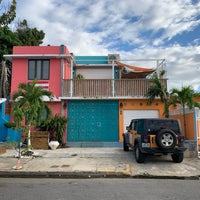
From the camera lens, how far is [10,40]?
1995 cm

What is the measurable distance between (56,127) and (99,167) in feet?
19.4

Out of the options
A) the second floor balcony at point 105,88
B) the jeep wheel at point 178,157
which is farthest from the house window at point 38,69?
the jeep wheel at point 178,157

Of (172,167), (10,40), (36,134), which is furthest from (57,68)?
(172,167)

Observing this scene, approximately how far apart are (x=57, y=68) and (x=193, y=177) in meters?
10.8

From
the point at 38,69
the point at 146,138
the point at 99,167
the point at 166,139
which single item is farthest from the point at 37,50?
the point at 166,139

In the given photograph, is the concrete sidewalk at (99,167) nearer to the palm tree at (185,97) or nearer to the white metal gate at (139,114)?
the palm tree at (185,97)

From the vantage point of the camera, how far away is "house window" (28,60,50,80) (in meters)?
15.2

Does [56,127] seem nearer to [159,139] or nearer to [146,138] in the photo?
[146,138]

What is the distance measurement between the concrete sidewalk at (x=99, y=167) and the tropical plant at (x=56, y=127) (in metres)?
3.23

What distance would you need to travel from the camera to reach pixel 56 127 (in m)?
13.7

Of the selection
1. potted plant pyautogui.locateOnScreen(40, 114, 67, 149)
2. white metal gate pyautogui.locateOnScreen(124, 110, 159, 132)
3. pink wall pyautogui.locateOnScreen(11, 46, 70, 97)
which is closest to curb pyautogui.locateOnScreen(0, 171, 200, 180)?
potted plant pyautogui.locateOnScreen(40, 114, 67, 149)

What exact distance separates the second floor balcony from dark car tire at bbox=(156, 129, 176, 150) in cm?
641

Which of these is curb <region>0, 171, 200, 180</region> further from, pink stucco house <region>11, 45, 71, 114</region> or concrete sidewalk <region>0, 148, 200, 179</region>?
pink stucco house <region>11, 45, 71, 114</region>

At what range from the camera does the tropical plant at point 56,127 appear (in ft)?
44.9
